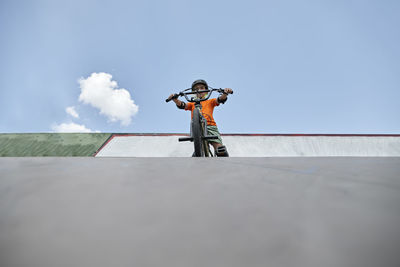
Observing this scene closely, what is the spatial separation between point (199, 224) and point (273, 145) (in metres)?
3.90

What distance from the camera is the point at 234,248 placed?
3.3 inches

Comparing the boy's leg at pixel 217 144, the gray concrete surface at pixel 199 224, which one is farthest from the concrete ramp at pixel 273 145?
the gray concrete surface at pixel 199 224

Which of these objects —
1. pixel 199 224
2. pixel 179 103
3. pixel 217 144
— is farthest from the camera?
pixel 179 103

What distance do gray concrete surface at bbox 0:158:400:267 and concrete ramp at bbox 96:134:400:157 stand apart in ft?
10.7

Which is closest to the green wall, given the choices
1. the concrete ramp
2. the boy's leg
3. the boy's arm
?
the concrete ramp

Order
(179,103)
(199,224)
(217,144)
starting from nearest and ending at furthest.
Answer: (199,224) → (217,144) → (179,103)

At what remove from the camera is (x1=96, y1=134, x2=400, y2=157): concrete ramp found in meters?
3.51

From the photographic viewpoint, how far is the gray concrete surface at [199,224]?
0.08 meters

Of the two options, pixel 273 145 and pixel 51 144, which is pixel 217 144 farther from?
pixel 51 144

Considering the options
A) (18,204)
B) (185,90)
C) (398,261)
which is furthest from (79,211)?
(185,90)

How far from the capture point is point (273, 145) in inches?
147

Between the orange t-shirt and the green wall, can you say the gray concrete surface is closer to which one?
the orange t-shirt

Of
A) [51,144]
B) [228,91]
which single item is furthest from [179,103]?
[51,144]

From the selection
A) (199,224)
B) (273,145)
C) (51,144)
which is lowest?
(199,224)
